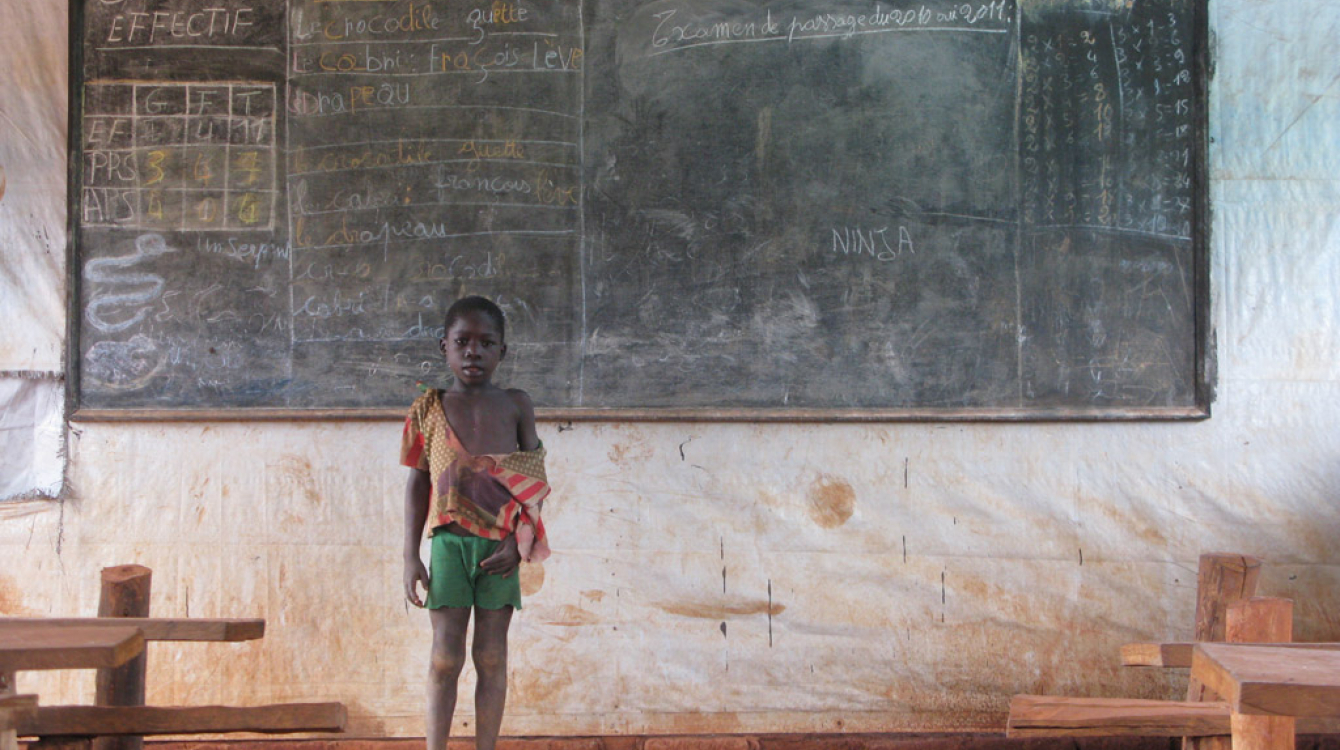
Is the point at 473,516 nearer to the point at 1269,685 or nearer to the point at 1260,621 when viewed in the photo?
the point at 1269,685

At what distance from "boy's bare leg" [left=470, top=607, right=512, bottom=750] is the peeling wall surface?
0.83 meters

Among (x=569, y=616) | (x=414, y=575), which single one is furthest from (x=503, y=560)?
(x=569, y=616)

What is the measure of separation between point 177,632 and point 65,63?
220 cm

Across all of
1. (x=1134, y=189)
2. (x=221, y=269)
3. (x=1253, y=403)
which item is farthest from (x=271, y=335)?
(x=1253, y=403)

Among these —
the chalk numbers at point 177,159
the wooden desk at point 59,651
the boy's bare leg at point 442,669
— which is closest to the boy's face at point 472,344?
the boy's bare leg at point 442,669

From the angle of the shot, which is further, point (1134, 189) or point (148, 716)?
point (1134, 189)

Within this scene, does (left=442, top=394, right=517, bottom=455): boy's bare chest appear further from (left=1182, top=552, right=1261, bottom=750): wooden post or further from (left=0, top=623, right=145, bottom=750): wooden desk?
(left=1182, top=552, right=1261, bottom=750): wooden post

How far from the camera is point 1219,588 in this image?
2.49m

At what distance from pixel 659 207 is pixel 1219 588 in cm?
201

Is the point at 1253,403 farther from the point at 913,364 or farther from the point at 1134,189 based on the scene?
the point at 913,364

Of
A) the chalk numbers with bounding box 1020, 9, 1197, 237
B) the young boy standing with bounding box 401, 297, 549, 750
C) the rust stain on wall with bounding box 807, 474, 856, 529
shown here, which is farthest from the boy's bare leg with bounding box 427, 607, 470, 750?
the chalk numbers with bounding box 1020, 9, 1197, 237

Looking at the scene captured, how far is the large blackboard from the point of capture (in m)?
3.08

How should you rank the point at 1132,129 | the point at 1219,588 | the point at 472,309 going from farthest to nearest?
the point at 1132,129 < the point at 1219,588 < the point at 472,309

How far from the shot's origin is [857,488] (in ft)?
10.2
